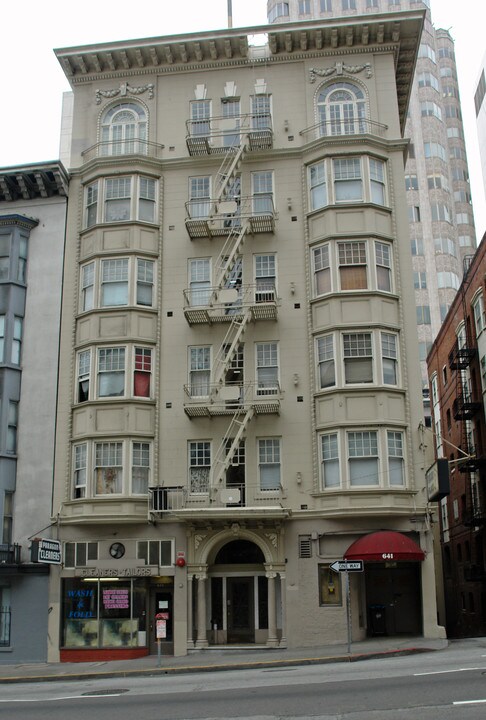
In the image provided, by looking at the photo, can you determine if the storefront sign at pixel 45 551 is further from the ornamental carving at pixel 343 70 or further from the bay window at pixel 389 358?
the ornamental carving at pixel 343 70

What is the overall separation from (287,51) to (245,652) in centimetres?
2379

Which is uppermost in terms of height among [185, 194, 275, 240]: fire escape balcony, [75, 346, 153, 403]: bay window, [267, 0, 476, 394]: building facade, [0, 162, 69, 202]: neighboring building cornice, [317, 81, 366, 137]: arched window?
[267, 0, 476, 394]: building facade

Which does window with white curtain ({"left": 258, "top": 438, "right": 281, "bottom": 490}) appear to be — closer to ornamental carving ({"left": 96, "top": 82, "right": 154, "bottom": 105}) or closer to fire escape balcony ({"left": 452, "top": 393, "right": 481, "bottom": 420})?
fire escape balcony ({"left": 452, "top": 393, "right": 481, "bottom": 420})

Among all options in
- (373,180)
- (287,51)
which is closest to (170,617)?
(373,180)

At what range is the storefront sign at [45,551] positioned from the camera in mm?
27188

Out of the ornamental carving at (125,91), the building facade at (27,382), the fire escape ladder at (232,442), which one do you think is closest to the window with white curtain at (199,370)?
the fire escape ladder at (232,442)

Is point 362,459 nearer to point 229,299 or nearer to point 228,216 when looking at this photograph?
point 229,299

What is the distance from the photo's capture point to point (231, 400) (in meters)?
29.2

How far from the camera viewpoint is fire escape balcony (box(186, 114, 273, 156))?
3175cm

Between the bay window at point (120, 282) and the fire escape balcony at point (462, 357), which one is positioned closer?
the bay window at point (120, 282)

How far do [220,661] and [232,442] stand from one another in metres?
7.90

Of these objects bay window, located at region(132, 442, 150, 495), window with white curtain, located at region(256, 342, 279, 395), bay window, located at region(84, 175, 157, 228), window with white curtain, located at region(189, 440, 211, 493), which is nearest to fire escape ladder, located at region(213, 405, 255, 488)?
window with white curtain, located at region(189, 440, 211, 493)

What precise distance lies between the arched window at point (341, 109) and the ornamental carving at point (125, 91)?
7.20 metres

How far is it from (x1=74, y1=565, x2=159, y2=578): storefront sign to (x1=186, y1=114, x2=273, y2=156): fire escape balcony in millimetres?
16405
